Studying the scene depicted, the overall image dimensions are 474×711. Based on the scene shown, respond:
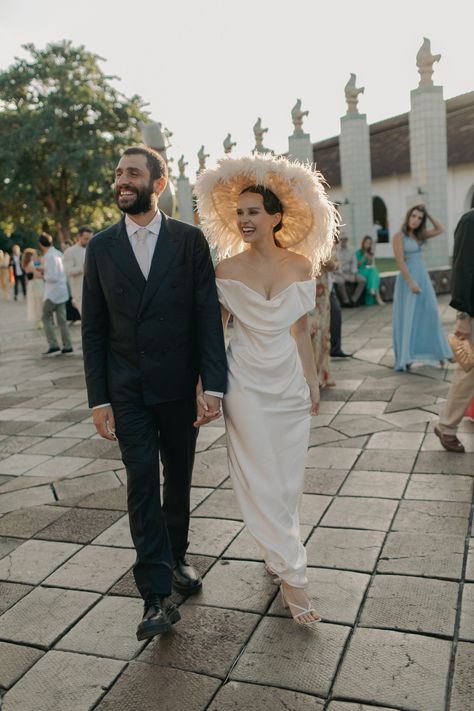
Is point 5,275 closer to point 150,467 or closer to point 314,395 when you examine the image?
point 314,395

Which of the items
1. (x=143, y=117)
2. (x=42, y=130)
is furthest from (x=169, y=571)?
(x=143, y=117)

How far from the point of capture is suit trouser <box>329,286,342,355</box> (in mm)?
8750

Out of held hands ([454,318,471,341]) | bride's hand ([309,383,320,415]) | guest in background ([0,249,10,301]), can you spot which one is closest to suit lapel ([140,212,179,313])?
bride's hand ([309,383,320,415])

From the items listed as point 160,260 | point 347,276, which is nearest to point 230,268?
point 160,260

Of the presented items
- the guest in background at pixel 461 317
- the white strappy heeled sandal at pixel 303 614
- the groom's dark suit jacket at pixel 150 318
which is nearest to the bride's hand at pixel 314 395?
the groom's dark suit jacket at pixel 150 318

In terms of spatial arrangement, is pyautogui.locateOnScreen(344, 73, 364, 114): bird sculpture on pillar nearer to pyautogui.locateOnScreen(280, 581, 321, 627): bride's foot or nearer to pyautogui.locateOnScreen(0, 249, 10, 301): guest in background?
pyautogui.locateOnScreen(0, 249, 10, 301): guest in background

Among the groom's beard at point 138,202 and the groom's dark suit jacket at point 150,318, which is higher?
the groom's beard at point 138,202

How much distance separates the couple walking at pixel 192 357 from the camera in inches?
121

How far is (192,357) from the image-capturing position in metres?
3.22

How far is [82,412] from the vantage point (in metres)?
7.60

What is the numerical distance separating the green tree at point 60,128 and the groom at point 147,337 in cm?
2917

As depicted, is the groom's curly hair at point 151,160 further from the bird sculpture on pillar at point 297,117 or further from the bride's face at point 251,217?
the bird sculpture on pillar at point 297,117

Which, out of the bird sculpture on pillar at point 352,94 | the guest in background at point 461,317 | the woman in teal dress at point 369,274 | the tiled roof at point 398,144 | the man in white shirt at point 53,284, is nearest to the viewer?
the guest in background at point 461,317

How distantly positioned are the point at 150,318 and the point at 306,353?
2.77ft
